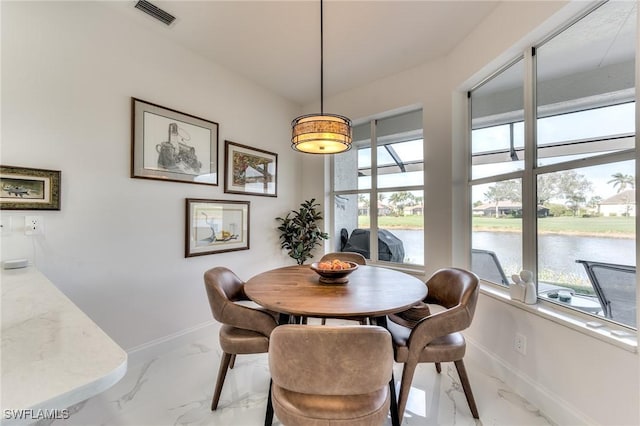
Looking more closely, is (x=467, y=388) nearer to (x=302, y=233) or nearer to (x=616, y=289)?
(x=616, y=289)

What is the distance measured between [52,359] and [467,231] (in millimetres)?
3041

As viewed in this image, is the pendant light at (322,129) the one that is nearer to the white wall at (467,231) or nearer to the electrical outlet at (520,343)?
the white wall at (467,231)

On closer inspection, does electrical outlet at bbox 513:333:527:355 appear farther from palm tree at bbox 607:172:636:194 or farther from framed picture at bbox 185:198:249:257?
framed picture at bbox 185:198:249:257

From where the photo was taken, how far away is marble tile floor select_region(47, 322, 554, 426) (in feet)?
5.51

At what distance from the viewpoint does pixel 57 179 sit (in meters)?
1.89

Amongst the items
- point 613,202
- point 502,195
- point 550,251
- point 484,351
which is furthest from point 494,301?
point 613,202

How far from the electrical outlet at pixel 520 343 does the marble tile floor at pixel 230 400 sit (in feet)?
1.01

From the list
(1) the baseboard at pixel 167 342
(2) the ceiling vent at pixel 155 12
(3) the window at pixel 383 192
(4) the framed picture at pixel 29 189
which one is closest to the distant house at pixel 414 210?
(3) the window at pixel 383 192

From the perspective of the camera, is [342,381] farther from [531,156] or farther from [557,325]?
[531,156]

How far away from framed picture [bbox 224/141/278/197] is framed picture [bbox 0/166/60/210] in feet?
4.60

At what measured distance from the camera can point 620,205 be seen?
1510 millimetres

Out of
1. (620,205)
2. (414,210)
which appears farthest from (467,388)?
(414,210)

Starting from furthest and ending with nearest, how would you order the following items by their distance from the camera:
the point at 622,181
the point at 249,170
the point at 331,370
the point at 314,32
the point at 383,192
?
the point at 383,192 < the point at 249,170 < the point at 314,32 < the point at 622,181 < the point at 331,370

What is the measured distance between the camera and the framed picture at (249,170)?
3045 millimetres
